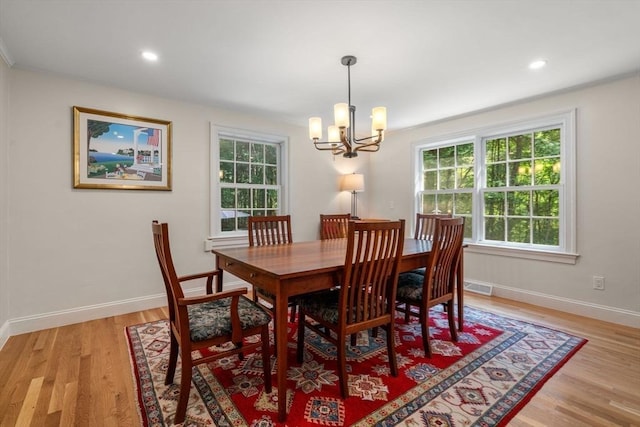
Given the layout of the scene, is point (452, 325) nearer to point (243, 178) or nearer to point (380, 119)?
point (380, 119)

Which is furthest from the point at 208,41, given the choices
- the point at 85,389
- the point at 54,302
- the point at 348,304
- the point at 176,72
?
the point at 54,302

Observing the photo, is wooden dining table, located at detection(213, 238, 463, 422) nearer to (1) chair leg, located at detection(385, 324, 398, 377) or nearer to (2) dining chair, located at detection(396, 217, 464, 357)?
(2) dining chair, located at detection(396, 217, 464, 357)

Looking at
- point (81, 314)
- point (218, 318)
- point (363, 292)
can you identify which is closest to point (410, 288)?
point (363, 292)

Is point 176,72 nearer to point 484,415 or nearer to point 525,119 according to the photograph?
point 484,415

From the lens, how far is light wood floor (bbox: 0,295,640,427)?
1574mm

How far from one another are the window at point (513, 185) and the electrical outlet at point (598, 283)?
0.82 feet

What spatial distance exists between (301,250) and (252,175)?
2029mm

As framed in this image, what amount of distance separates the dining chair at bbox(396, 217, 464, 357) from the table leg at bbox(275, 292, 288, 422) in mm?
1119

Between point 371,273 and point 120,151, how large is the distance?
2828mm

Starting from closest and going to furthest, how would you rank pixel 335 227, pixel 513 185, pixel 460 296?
pixel 460 296 → pixel 513 185 → pixel 335 227

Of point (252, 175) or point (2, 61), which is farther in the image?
point (252, 175)

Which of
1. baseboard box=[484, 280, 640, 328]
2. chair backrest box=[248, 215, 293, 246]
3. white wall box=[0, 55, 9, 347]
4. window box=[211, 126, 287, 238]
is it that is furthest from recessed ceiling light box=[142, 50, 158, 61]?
baseboard box=[484, 280, 640, 328]

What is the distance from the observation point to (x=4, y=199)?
2496 mm

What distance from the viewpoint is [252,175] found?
407 centimetres
